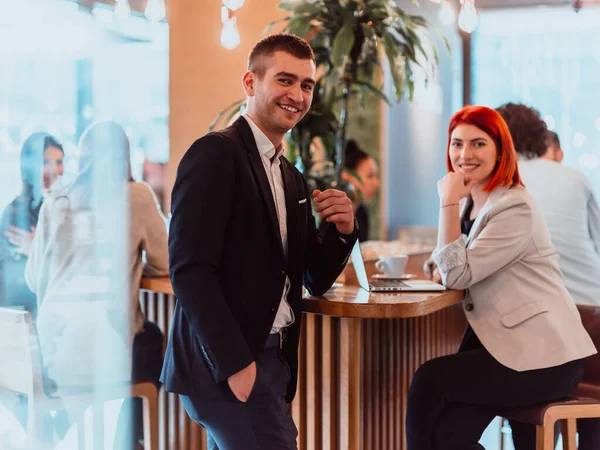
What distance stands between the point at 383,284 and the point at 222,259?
2.54 feet

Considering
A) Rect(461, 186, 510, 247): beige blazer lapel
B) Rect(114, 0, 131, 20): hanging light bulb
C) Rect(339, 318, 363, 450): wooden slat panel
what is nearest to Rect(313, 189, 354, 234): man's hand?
Rect(339, 318, 363, 450): wooden slat panel

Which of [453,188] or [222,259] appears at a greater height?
[453,188]

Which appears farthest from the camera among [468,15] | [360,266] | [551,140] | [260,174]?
[551,140]

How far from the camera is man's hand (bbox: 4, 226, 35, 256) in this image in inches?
80.1

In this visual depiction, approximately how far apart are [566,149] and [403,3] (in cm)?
199

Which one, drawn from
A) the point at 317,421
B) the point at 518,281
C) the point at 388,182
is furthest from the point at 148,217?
the point at 388,182

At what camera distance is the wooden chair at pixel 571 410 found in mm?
2061

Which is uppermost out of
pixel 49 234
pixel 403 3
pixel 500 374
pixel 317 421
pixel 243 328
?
pixel 403 3

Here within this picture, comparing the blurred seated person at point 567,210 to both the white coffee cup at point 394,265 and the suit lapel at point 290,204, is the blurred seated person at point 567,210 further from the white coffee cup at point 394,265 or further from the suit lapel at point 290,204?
the suit lapel at point 290,204

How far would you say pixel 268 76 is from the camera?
1717 millimetres

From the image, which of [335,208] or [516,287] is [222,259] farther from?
[516,287]

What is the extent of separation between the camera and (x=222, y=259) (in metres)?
1.63

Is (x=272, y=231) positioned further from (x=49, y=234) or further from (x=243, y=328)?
(x=49, y=234)

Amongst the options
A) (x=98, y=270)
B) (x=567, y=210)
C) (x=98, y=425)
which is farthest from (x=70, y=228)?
(x=567, y=210)
